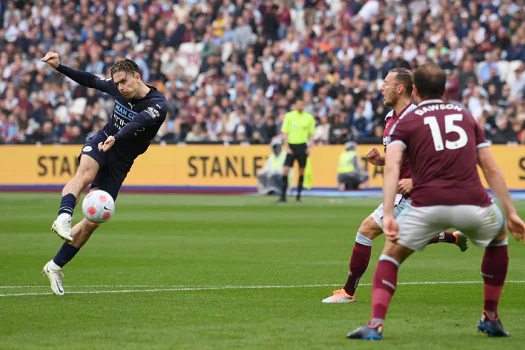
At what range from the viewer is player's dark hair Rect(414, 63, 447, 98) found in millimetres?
6867

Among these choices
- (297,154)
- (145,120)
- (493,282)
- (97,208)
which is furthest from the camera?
(297,154)

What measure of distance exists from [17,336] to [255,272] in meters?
4.55

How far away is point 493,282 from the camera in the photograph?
7191mm

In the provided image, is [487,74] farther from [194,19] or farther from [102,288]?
[102,288]

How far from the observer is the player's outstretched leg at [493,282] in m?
7.11

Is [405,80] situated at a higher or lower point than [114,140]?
higher

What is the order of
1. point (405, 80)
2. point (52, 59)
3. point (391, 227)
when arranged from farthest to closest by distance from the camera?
1. point (52, 59)
2. point (405, 80)
3. point (391, 227)

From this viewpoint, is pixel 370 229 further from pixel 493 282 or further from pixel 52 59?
pixel 52 59

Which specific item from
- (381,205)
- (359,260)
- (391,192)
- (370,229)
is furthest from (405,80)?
(391,192)

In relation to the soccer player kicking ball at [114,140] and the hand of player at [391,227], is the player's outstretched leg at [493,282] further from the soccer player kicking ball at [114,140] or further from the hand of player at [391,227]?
the soccer player kicking ball at [114,140]

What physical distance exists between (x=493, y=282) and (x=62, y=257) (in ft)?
14.2

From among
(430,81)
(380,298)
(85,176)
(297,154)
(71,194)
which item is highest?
(430,81)

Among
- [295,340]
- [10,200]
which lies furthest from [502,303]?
[10,200]

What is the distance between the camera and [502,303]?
8.90 meters
